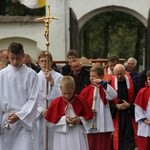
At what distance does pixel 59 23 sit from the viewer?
2031 cm

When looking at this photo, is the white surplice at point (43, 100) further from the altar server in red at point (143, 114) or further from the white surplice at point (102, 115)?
the altar server in red at point (143, 114)

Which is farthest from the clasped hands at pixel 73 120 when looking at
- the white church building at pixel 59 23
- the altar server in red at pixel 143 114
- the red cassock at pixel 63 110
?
the white church building at pixel 59 23

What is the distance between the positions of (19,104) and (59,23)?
11938 mm

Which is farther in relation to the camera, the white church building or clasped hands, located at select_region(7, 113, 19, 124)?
the white church building

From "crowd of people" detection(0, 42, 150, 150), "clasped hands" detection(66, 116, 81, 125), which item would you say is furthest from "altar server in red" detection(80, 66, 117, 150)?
"clasped hands" detection(66, 116, 81, 125)

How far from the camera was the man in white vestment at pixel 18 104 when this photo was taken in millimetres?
8508

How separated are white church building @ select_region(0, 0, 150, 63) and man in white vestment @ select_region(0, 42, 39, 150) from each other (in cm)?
1128

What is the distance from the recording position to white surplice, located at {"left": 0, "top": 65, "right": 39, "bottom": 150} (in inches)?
336

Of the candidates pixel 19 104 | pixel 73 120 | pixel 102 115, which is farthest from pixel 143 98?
pixel 19 104

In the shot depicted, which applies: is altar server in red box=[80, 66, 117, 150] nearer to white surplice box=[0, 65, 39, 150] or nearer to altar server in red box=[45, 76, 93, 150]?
altar server in red box=[45, 76, 93, 150]

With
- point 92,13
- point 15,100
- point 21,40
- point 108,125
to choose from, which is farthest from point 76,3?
point 15,100

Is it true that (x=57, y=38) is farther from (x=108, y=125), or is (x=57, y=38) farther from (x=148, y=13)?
(x=108, y=125)

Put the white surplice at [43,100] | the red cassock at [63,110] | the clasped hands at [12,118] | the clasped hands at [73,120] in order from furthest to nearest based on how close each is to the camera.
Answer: the white surplice at [43,100], the red cassock at [63,110], the clasped hands at [73,120], the clasped hands at [12,118]

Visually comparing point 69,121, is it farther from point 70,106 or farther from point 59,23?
point 59,23
